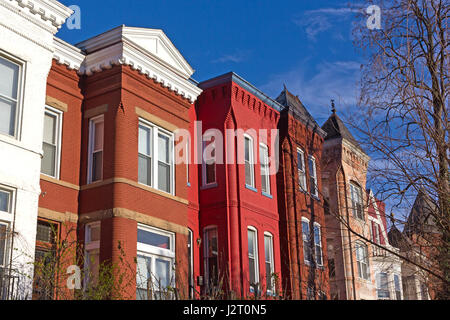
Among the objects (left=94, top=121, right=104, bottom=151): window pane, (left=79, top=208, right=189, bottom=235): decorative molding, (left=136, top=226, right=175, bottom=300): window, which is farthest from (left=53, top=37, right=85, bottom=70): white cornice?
(left=136, top=226, right=175, bottom=300): window

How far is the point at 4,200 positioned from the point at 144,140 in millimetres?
5175

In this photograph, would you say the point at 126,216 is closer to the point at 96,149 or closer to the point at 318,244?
the point at 96,149

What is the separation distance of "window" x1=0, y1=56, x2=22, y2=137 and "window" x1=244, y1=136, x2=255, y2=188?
9.70m

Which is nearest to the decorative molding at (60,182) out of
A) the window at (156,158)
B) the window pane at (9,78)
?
the window at (156,158)

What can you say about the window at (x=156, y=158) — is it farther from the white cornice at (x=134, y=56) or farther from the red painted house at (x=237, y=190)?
the red painted house at (x=237, y=190)

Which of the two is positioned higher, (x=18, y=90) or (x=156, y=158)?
(x=18, y=90)

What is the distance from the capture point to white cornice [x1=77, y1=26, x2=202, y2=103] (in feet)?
53.3

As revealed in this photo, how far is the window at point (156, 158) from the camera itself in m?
16.6

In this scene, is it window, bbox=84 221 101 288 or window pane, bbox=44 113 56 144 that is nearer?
window, bbox=84 221 101 288

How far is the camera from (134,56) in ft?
53.9

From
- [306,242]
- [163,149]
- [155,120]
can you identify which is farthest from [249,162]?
[155,120]

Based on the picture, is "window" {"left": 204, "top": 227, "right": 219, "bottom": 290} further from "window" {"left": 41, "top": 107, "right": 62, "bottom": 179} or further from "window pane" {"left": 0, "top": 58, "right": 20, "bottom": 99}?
"window pane" {"left": 0, "top": 58, "right": 20, "bottom": 99}

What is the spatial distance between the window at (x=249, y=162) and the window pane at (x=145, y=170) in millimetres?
5189

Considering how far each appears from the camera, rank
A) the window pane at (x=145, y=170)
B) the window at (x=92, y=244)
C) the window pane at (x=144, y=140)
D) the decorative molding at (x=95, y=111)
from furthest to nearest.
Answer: the window pane at (x=144, y=140) → the window pane at (x=145, y=170) → the decorative molding at (x=95, y=111) → the window at (x=92, y=244)
